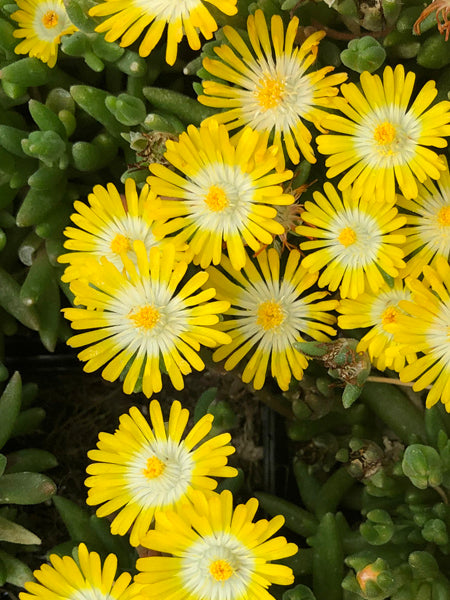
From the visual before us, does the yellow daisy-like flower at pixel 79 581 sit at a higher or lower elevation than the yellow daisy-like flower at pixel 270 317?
lower

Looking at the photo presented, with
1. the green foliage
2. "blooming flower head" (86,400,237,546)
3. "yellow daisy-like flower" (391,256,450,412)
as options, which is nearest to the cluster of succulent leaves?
the green foliage

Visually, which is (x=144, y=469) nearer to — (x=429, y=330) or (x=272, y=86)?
(x=429, y=330)

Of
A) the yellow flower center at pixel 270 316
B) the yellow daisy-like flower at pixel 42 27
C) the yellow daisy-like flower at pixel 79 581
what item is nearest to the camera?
the yellow daisy-like flower at pixel 79 581

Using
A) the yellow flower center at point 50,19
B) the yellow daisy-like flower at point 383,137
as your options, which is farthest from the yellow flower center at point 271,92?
the yellow flower center at point 50,19

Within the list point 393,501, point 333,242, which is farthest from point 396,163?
point 393,501

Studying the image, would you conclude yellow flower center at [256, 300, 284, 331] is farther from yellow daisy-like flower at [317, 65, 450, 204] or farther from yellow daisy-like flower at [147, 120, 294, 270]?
yellow daisy-like flower at [317, 65, 450, 204]

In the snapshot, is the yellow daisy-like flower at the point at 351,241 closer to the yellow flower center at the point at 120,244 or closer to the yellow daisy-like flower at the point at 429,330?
the yellow daisy-like flower at the point at 429,330

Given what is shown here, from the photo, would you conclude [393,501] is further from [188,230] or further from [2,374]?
[2,374]

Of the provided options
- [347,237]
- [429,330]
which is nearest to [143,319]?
[347,237]
